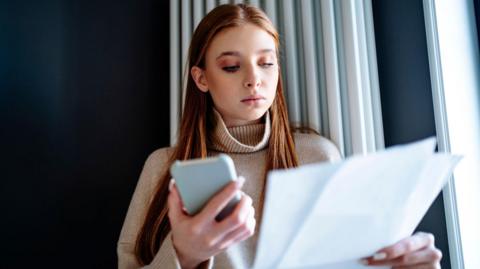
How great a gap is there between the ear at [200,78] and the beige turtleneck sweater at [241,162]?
0.08 metres

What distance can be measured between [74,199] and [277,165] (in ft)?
2.03

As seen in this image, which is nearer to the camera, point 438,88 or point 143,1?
point 438,88

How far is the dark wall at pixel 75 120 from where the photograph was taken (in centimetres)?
114

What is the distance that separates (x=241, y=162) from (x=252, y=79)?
218 millimetres

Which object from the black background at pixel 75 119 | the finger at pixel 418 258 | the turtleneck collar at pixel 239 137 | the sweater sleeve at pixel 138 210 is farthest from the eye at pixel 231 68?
the finger at pixel 418 258

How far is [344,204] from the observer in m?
0.50

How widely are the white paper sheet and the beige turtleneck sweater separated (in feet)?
1.22

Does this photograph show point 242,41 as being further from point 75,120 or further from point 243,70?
point 75,120

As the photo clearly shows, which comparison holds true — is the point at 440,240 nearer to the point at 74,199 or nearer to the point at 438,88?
the point at 438,88

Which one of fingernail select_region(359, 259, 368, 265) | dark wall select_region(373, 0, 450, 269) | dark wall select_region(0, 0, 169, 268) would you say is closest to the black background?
dark wall select_region(0, 0, 169, 268)

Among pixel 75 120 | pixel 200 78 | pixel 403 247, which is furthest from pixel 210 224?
pixel 75 120

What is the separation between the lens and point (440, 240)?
2.77 ft

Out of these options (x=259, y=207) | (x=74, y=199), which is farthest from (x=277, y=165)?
(x=74, y=199)

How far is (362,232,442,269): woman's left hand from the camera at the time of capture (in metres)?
0.60
